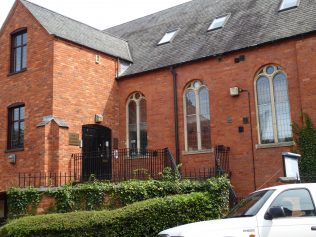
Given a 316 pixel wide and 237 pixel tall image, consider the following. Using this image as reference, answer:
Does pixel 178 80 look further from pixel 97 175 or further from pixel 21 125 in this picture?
pixel 21 125

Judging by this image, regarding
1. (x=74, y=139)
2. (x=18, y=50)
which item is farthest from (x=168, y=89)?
(x=18, y=50)

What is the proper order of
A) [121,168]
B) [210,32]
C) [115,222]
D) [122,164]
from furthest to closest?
[210,32] < [122,164] < [121,168] < [115,222]

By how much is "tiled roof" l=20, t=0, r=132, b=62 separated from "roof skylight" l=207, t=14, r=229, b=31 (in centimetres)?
416

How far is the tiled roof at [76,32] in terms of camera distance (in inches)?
689

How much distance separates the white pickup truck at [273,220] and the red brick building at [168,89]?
779 cm

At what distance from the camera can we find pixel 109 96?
61.4 ft

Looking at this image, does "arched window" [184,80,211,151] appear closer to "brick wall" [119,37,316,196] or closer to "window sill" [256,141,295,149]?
"brick wall" [119,37,316,196]

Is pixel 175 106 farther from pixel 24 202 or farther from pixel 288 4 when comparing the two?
pixel 24 202

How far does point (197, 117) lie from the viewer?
1686cm

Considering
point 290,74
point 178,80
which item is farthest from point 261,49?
point 178,80

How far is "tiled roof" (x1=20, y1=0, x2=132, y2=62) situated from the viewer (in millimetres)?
17500

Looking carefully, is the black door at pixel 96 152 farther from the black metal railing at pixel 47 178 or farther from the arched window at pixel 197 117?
the arched window at pixel 197 117

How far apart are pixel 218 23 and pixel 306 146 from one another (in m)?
7.28

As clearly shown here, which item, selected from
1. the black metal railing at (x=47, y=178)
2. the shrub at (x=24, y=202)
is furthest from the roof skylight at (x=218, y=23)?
the shrub at (x=24, y=202)
